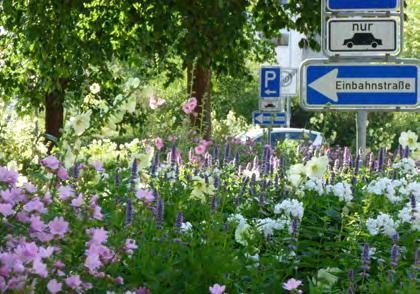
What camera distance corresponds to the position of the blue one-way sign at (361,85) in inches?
285

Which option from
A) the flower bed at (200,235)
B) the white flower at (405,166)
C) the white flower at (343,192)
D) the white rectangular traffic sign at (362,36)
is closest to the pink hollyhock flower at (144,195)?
the flower bed at (200,235)

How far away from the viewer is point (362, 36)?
279 inches

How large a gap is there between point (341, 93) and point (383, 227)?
3.26m

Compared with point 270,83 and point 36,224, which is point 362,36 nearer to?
point 36,224

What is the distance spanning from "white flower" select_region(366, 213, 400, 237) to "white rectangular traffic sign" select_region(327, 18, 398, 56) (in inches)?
125

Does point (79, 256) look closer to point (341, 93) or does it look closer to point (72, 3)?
point (341, 93)

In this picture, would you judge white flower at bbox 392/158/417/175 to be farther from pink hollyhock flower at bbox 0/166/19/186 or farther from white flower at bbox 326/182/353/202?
pink hollyhock flower at bbox 0/166/19/186

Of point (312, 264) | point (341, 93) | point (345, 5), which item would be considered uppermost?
point (345, 5)

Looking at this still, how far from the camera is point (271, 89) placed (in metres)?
17.1

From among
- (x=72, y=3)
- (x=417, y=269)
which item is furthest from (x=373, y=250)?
(x=72, y=3)

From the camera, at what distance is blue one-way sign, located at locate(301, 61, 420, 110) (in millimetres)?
7250

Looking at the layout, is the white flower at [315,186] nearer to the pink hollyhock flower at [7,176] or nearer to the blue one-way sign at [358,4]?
the pink hollyhock flower at [7,176]

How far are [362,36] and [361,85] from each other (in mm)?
383

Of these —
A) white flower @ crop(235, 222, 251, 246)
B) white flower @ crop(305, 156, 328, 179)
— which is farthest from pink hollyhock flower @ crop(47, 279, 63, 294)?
white flower @ crop(305, 156, 328, 179)
